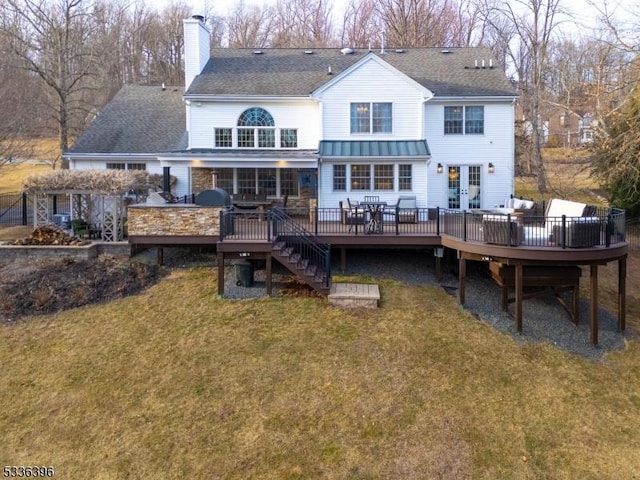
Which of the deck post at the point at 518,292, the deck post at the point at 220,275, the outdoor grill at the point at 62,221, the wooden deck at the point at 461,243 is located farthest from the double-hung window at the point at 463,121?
the outdoor grill at the point at 62,221

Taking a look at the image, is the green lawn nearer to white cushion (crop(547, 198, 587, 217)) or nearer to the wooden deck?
the wooden deck

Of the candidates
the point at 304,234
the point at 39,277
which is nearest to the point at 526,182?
the point at 304,234

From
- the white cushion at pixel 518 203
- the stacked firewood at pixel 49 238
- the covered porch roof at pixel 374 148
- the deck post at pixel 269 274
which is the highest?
the covered porch roof at pixel 374 148

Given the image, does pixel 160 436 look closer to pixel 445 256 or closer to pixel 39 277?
pixel 39 277

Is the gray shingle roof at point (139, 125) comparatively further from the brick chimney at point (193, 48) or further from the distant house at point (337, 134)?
the brick chimney at point (193, 48)

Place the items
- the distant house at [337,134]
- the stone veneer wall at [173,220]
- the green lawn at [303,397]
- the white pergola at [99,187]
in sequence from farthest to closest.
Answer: the distant house at [337,134]
the white pergola at [99,187]
the stone veneer wall at [173,220]
the green lawn at [303,397]
